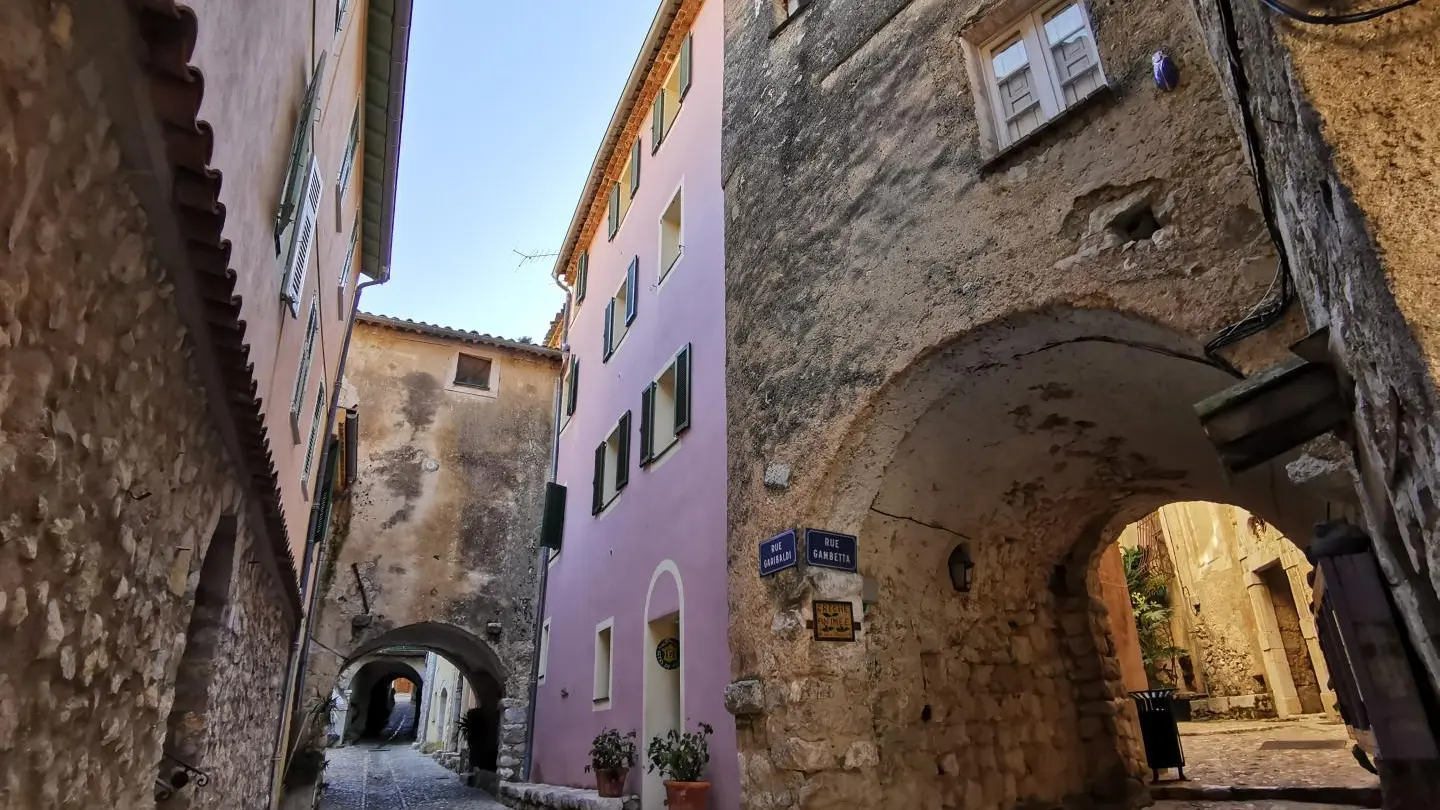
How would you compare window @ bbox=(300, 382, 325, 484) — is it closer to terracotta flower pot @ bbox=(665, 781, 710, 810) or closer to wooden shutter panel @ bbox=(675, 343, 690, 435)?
wooden shutter panel @ bbox=(675, 343, 690, 435)

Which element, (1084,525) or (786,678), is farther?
(1084,525)

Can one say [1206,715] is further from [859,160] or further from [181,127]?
[181,127]

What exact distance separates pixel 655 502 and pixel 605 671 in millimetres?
2295

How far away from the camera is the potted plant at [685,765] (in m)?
6.11

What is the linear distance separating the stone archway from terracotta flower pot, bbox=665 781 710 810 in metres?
1.27

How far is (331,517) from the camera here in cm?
1291

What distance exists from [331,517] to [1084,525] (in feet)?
36.4

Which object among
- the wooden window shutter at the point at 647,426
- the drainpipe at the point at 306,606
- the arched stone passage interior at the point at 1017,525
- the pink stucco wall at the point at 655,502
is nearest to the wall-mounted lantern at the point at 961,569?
the arched stone passage interior at the point at 1017,525

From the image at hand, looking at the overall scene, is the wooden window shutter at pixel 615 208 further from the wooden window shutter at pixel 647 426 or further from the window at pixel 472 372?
the window at pixel 472 372

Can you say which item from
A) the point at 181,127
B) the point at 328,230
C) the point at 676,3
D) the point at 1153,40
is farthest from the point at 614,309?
the point at 181,127

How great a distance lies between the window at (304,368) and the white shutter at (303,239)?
830 mm

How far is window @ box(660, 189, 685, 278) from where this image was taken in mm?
9891

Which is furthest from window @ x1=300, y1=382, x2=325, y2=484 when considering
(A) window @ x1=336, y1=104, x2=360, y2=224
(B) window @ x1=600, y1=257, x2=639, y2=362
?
(B) window @ x1=600, y1=257, x2=639, y2=362

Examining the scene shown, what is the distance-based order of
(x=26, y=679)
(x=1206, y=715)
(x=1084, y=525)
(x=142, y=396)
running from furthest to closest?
(x=1206, y=715) < (x=1084, y=525) < (x=142, y=396) < (x=26, y=679)
